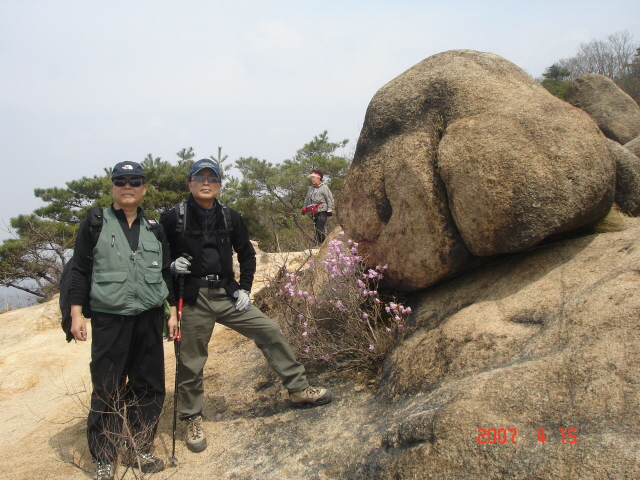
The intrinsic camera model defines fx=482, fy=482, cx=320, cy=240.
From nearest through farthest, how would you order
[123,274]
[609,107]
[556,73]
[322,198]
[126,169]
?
1. [123,274]
2. [126,169]
3. [322,198]
4. [609,107]
5. [556,73]

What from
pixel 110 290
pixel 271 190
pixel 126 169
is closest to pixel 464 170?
pixel 126 169

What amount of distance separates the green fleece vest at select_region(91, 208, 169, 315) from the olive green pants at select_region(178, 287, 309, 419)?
0.39m

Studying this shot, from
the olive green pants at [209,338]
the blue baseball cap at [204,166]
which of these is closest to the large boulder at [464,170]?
the olive green pants at [209,338]

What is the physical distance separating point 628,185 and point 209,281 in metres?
4.16

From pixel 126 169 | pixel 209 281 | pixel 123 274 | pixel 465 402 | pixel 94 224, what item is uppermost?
pixel 126 169

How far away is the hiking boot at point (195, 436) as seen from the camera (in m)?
3.46

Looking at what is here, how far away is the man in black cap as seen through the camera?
3.10m

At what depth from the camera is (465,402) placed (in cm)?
259

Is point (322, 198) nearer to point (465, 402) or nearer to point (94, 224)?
point (94, 224)

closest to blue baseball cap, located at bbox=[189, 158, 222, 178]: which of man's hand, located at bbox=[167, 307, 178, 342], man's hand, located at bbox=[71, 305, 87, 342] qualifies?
man's hand, located at bbox=[167, 307, 178, 342]

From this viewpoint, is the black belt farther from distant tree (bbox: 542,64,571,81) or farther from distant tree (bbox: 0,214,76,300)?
distant tree (bbox: 542,64,571,81)

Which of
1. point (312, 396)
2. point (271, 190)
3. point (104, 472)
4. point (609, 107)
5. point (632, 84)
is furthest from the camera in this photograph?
point (632, 84)

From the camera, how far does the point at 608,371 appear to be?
238 centimetres
